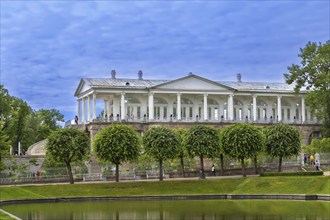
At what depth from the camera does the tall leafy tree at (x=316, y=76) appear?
8381 centimetres

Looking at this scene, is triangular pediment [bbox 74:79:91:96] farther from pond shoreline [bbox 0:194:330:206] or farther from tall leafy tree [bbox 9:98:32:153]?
pond shoreline [bbox 0:194:330:206]

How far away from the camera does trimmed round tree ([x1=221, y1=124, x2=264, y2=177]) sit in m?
63.6

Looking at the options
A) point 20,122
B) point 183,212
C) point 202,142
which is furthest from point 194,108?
point 183,212

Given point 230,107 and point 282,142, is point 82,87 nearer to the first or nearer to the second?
point 230,107

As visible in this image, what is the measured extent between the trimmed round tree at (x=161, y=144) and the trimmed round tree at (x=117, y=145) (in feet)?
4.19

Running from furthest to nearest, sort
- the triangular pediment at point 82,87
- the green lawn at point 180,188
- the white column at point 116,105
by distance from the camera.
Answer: the white column at point 116,105 → the triangular pediment at point 82,87 → the green lawn at point 180,188

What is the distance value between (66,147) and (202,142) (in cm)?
1404

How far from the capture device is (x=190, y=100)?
98.7 m

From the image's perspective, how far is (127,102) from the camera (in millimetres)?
95562

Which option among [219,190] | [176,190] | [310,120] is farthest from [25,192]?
[310,120]

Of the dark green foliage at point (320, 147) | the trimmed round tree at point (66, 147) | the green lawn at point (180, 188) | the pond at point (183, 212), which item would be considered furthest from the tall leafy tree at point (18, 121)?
the pond at point (183, 212)

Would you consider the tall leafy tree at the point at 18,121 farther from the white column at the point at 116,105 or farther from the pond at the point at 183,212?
the pond at the point at 183,212

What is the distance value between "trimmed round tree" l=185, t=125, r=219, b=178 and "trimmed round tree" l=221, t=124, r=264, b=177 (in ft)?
3.91

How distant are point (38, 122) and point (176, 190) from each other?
67097 millimetres
